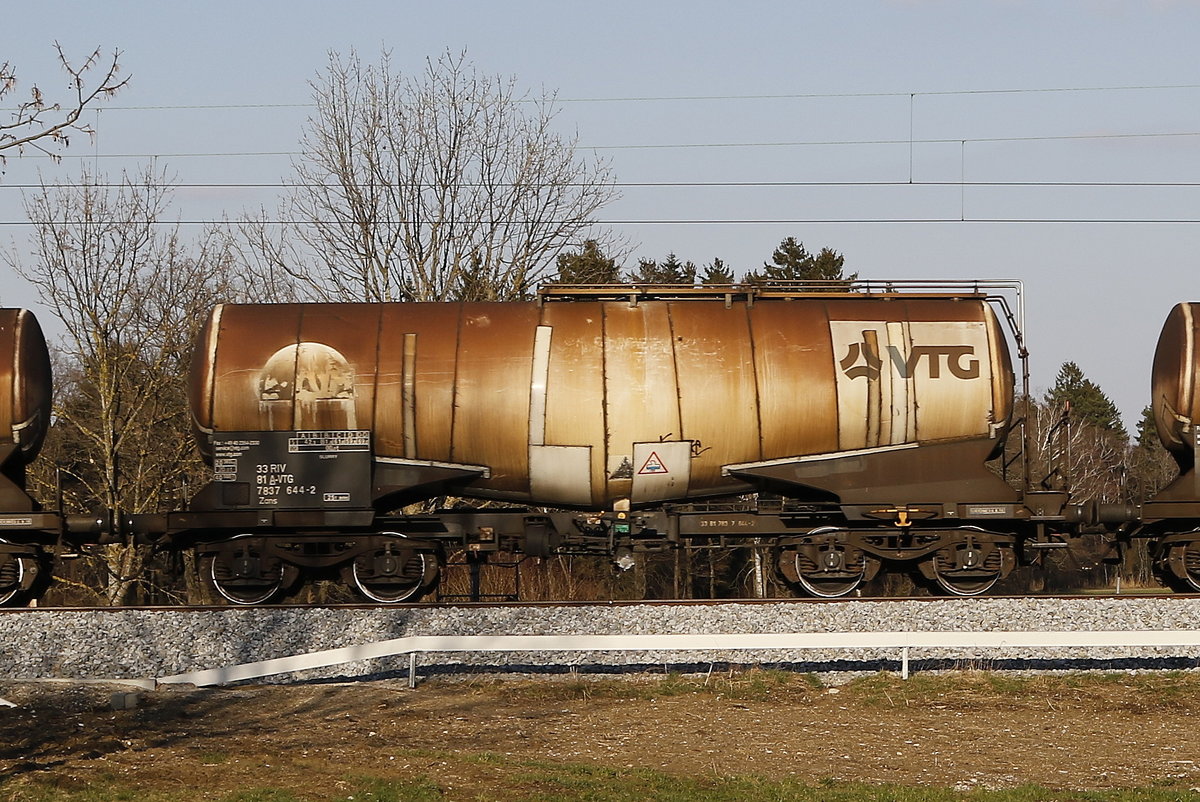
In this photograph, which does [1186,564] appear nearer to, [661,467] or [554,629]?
[661,467]

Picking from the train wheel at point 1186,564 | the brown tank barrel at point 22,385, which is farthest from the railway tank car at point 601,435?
the brown tank barrel at point 22,385

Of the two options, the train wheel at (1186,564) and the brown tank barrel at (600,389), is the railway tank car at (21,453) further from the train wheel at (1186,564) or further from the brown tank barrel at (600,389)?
the train wheel at (1186,564)

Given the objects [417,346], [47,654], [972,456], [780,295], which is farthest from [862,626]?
[47,654]

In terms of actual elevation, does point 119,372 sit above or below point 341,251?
below

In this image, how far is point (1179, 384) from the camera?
671 inches

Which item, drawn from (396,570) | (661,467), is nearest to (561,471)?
(661,467)

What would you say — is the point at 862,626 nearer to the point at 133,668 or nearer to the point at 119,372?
the point at 133,668

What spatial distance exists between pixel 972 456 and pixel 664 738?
7.97 m

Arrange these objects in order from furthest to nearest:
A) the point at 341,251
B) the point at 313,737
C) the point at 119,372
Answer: the point at 341,251, the point at 119,372, the point at 313,737

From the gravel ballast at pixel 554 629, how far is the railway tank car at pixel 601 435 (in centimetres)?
152

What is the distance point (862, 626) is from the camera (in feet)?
48.7

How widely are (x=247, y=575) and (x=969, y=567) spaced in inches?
378

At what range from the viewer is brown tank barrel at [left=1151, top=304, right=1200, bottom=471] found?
16922 mm

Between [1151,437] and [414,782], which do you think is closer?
[414,782]
